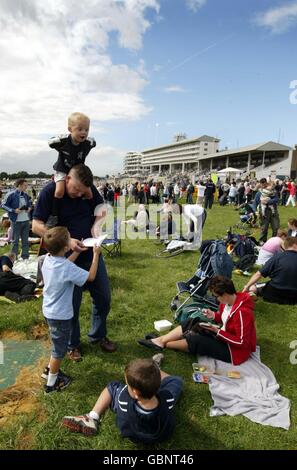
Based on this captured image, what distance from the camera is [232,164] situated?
8125 centimetres

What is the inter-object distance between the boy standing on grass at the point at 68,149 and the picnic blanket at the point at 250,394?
249 cm

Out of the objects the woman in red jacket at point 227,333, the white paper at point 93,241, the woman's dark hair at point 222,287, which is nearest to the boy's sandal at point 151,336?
the woman in red jacket at point 227,333

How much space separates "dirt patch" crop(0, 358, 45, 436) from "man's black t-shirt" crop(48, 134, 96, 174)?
7.50 ft

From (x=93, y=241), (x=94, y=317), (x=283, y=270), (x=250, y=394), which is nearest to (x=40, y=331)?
(x=94, y=317)

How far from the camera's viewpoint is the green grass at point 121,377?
2.78m

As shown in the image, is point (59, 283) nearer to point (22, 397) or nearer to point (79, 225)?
point (79, 225)

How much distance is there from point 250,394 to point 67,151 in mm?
3214

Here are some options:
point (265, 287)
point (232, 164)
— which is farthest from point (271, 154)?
point (265, 287)

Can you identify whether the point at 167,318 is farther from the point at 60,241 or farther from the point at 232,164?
the point at 232,164

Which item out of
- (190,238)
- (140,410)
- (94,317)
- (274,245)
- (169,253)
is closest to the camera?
(140,410)

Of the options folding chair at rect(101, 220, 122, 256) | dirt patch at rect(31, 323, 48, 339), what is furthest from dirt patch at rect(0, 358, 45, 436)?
folding chair at rect(101, 220, 122, 256)

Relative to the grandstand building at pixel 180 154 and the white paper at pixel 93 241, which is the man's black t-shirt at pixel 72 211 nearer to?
the white paper at pixel 93 241

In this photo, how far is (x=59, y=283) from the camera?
122 inches

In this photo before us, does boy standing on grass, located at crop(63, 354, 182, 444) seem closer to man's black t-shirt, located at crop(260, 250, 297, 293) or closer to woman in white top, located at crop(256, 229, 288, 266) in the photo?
man's black t-shirt, located at crop(260, 250, 297, 293)
